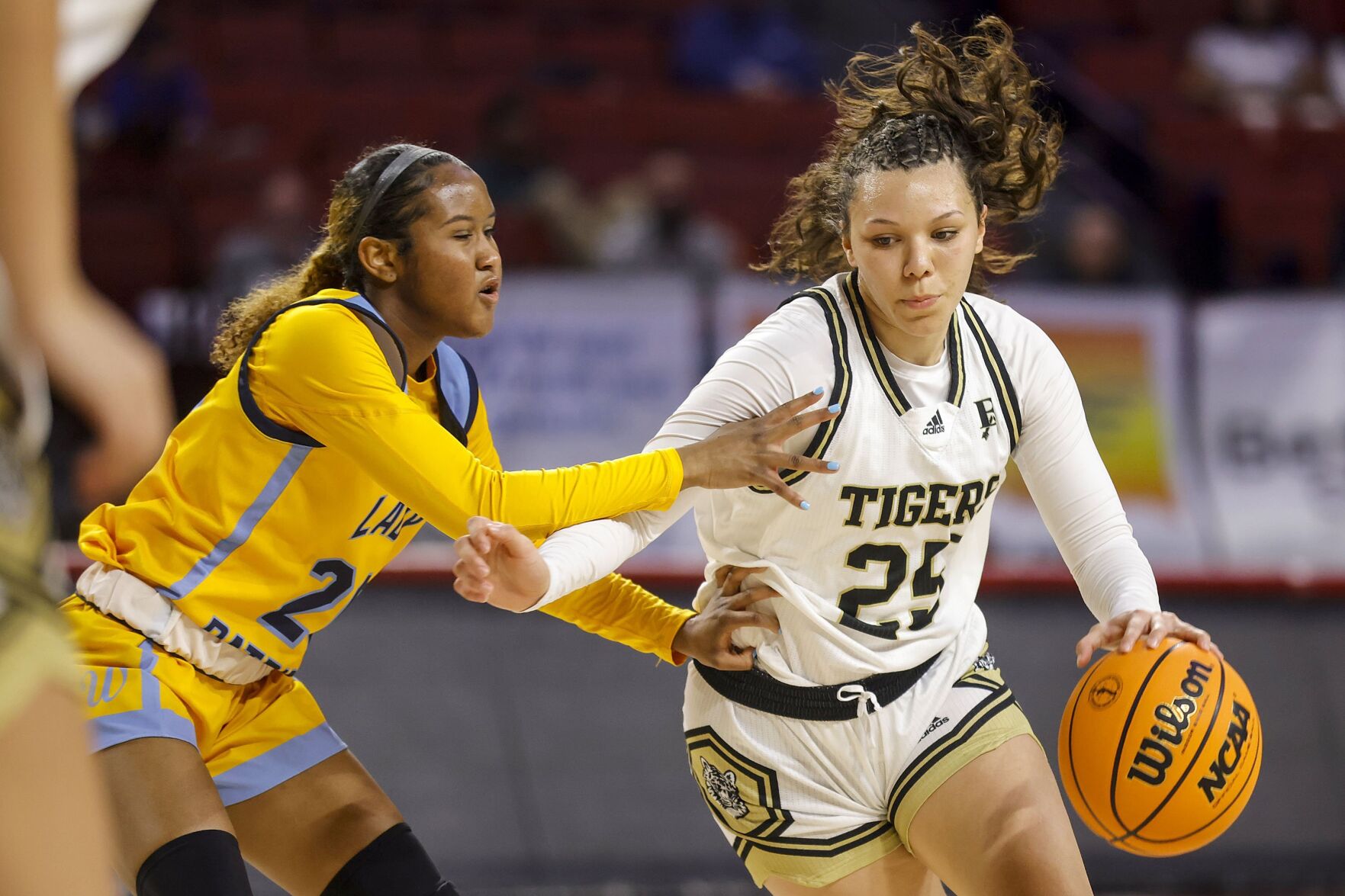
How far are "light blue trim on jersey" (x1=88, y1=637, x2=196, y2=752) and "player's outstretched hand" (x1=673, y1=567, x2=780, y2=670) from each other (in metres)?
0.96

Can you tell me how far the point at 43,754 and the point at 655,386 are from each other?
5.88 metres

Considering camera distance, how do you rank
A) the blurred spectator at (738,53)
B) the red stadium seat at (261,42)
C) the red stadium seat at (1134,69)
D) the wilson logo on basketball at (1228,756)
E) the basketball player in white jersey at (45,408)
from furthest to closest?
the red stadium seat at (1134,69) → the blurred spectator at (738,53) → the red stadium seat at (261,42) → the wilson logo on basketball at (1228,756) → the basketball player in white jersey at (45,408)

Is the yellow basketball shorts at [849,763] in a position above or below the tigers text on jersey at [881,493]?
below

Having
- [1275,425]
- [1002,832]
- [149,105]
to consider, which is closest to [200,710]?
[1002,832]

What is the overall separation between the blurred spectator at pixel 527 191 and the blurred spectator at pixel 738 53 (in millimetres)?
1591

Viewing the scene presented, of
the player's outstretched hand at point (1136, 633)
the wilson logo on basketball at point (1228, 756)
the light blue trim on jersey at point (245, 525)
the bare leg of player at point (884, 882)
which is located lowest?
the bare leg of player at point (884, 882)

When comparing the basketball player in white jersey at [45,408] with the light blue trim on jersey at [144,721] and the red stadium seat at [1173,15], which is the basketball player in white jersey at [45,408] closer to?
the light blue trim on jersey at [144,721]

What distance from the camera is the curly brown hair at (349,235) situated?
3.02m

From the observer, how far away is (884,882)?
295cm

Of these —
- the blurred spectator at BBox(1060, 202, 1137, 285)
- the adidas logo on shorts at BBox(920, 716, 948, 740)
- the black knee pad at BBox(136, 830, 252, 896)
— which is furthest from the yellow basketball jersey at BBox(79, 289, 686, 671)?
the blurred spectator at BBox(1060, 202, 1137, 285)

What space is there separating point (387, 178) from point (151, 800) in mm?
1230

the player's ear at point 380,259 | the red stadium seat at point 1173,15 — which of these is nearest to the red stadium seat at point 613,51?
the red stadium seat at point 1173,15

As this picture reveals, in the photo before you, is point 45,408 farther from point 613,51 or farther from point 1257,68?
point 1257,68

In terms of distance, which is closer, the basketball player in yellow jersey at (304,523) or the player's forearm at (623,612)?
the basketball player in yellow jersey at (304,523)
